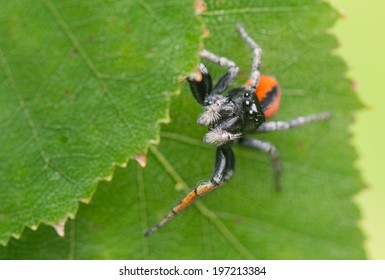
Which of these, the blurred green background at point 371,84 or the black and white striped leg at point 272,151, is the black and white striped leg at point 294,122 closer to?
the black and white striped leg at point 272,151

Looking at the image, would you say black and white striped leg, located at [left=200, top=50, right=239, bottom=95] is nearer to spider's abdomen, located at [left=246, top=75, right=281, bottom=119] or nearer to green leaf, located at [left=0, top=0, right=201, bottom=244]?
spider's abdomen, located at [left=246, top=75, right=281, bottom=119]

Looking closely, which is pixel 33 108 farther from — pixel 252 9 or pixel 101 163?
pixel 252 9

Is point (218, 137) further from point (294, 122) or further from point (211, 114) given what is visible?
point (294, 122)

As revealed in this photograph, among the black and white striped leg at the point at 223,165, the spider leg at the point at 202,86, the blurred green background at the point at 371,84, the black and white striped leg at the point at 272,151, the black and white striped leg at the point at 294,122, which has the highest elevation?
the spider leg at the point at 202,86

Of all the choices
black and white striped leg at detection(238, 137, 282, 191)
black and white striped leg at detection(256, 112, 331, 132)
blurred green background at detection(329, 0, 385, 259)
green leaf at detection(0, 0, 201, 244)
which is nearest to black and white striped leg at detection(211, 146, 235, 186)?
black and white striped leg at detection(238, 137, 282, 191)

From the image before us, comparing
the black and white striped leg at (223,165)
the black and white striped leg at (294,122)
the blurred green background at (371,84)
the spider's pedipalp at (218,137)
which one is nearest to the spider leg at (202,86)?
the spider's pedipalp at (218,137)

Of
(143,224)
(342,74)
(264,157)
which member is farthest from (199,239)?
(342,74)
